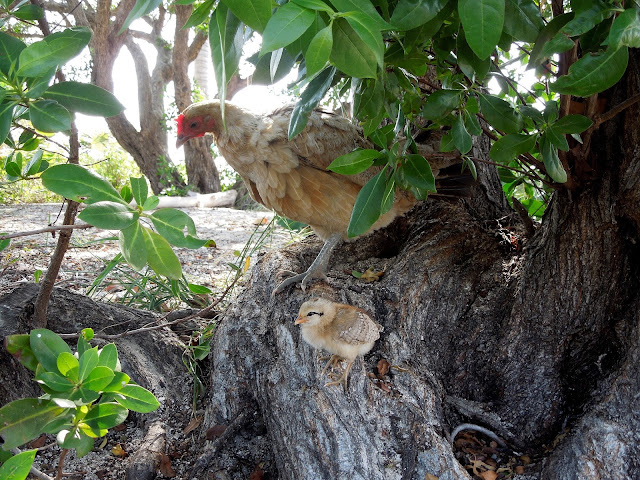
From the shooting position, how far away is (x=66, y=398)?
3.88ft

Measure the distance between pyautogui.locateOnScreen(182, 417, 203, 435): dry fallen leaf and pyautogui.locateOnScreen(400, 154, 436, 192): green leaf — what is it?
152 centimetres

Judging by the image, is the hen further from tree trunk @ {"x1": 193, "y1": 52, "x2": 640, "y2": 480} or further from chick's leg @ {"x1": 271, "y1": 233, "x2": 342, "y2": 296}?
tree trunk @ {"x1": 193, "y1": 52, "x2": 640, "y2": 480}

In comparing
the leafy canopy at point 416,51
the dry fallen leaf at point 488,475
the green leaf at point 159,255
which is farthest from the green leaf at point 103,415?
the dry fallen leaf at point 488,475

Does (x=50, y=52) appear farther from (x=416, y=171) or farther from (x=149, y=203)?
(x=416, y=171)

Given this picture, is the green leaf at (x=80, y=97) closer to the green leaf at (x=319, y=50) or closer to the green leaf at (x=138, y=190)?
the green leaf at (x=138, y=190)

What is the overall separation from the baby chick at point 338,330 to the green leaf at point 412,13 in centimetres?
113

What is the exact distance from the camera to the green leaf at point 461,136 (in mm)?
1474

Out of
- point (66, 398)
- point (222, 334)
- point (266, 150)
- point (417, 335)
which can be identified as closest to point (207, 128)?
point (266, 150)

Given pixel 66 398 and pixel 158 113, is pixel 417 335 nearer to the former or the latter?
pixel 66 398

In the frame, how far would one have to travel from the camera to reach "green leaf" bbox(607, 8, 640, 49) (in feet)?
2.78

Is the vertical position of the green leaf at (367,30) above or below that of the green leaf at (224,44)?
above

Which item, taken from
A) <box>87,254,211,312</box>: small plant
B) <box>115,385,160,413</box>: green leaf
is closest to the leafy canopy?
<box>115,385,160,413</box>: green leaf

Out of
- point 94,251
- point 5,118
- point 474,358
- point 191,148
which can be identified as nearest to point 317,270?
point 474,358

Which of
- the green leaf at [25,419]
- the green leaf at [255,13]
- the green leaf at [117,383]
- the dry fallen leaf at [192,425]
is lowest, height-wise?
the dry fallen leaf at [192,425]
